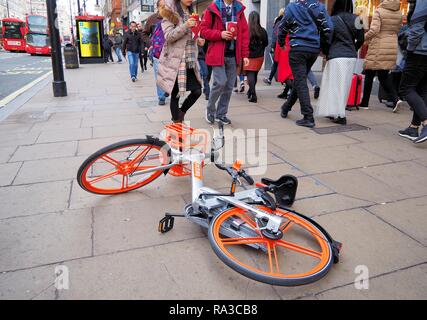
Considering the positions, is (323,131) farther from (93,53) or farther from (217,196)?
(93,53)

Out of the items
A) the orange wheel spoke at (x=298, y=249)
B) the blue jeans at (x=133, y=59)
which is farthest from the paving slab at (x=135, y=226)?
the blue jeans at (x=133, y=59)

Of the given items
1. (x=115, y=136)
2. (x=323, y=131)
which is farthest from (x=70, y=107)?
(x=323, y=131)

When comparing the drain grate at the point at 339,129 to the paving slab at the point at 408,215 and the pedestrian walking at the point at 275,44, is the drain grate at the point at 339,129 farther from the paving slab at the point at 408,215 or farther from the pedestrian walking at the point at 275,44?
the pedestrian walking at the point at 275,44

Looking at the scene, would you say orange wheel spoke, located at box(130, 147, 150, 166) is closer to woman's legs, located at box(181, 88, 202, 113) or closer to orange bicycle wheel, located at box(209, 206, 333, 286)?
orange bicycle wheel, located at box(209, 206, 333, 286)

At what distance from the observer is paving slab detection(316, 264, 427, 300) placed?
6.64 feet

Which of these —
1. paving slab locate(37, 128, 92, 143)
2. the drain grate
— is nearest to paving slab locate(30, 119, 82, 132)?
paving slab locate(37, 128, 92, 143)

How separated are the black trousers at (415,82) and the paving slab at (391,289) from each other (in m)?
3.05

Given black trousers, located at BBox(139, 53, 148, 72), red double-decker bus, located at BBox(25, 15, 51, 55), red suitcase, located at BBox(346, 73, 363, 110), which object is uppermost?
red double-decker bus, located at BBox(25, 15, 51, 55)

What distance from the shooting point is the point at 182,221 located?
2.84m

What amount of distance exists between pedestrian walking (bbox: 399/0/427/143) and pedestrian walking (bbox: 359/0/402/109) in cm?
164

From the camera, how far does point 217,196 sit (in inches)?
102

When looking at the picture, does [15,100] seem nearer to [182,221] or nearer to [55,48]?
[55,48]

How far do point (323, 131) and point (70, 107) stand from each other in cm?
513
